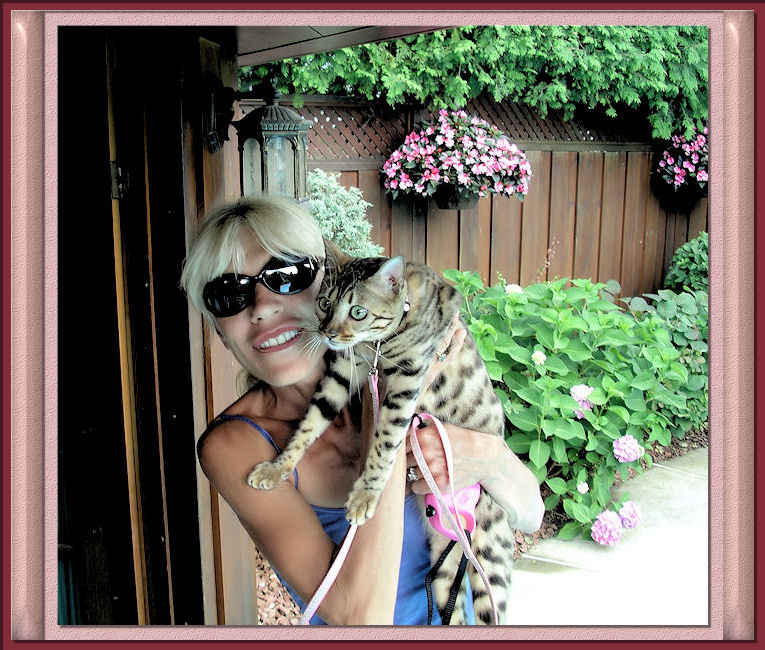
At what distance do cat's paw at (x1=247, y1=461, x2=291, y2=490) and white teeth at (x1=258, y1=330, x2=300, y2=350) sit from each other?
0.67ft

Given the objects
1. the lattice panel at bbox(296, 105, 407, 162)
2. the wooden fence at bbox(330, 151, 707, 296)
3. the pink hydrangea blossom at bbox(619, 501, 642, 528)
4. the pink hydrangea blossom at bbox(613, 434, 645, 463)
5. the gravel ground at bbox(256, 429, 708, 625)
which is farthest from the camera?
the lattice panel at bbox(296, 105, 407, 162)

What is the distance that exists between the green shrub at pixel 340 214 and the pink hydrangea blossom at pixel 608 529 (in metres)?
1.23

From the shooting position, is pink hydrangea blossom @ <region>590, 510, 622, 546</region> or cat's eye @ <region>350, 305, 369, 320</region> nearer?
cat's eye @ <region>350, 305, 369, 320</region>

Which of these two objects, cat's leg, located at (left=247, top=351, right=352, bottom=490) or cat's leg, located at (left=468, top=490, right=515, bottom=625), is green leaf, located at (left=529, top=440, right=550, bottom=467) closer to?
cat's leg, located at (left=468, top=490, right=515, bottom=625)

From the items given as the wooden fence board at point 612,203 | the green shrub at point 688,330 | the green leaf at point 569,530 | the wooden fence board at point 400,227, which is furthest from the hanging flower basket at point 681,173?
the green leaf at point 569,530

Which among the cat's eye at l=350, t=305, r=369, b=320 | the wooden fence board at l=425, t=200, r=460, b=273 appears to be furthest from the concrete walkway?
the wooden fence board at l=425, t=200, r=460, b=273

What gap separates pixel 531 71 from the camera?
7.24ft

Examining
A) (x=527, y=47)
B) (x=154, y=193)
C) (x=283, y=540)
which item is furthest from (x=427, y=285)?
(x=527, y=47)

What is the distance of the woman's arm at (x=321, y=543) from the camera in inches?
41.7

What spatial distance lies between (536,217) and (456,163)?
43cm

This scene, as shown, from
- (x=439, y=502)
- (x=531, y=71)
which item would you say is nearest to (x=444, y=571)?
(x=439, y=502)

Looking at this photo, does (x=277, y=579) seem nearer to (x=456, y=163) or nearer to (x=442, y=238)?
(x=442, y=238)

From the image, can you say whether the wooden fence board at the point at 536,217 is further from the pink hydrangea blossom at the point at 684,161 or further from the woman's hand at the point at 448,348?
the woman's hand at the point at 448,348

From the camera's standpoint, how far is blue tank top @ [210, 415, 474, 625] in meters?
1.22
